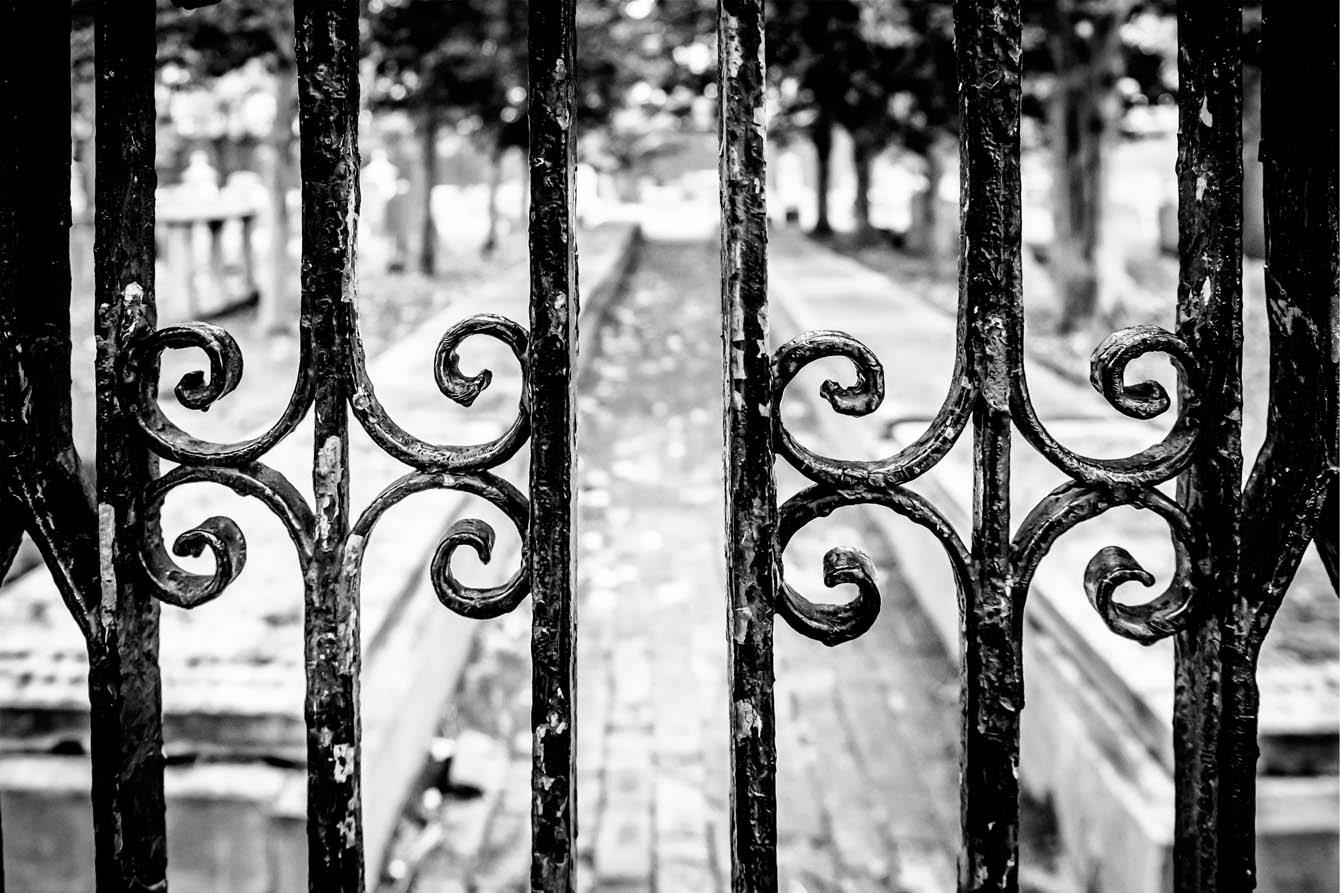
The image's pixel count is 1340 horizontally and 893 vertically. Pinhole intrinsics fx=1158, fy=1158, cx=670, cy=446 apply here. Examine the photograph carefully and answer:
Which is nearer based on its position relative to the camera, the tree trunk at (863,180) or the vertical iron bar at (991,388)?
the vertical iron bar at (991,388)

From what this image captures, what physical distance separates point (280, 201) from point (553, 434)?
11.2 meters

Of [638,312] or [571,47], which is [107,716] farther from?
[638,312]

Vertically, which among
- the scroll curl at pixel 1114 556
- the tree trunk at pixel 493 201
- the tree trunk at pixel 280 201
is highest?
the tree trunk at pixel 493 201

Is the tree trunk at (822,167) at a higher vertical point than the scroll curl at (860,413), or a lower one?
higher

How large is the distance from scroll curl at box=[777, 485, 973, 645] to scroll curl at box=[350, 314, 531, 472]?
323 mm

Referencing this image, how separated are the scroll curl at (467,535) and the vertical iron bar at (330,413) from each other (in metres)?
0.07

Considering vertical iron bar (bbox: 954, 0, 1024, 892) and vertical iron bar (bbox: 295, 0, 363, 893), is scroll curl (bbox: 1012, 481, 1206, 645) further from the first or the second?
vertical iron bar (bbox: 295, 0, 363, 893)

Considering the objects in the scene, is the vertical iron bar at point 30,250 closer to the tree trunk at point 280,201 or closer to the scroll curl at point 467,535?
the scroll curl at point 467,535

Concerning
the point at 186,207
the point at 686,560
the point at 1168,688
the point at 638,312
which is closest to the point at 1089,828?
the point at 1168,688

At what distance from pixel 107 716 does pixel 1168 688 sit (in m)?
2.44

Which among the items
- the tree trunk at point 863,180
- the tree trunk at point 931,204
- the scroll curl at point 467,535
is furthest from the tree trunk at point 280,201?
the tree trunk at point 863,180

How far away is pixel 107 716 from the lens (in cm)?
137

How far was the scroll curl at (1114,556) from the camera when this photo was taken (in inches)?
50.3

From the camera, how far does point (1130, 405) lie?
1.27 m
